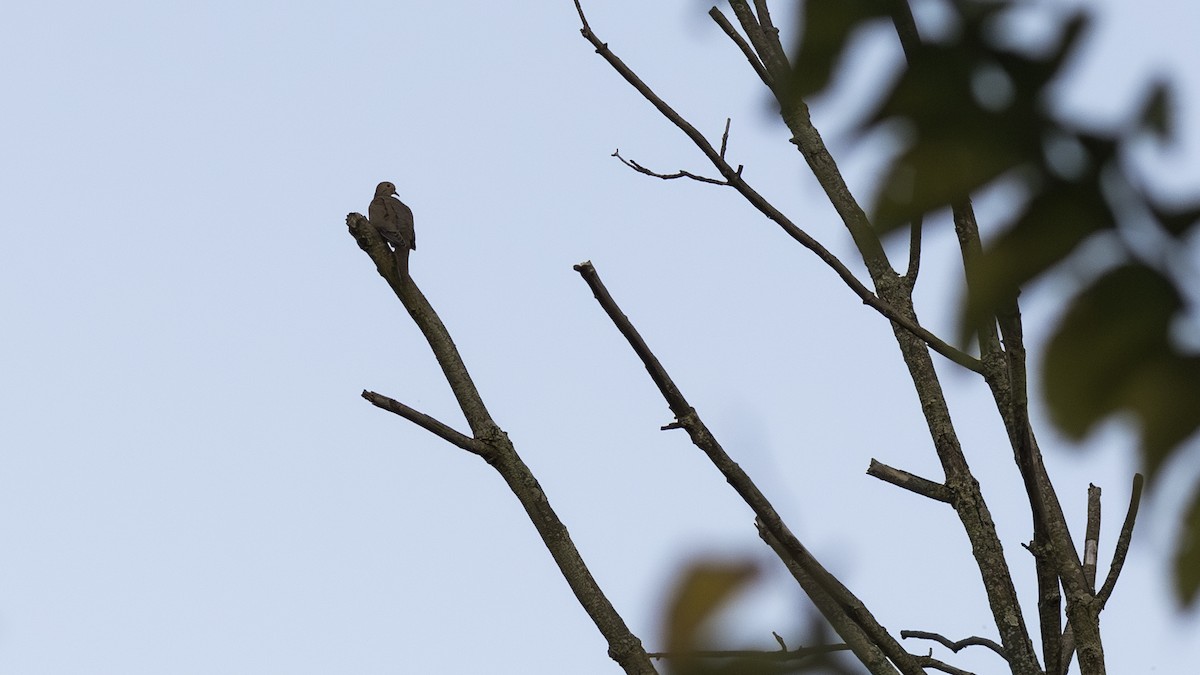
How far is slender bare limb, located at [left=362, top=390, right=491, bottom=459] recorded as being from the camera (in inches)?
120

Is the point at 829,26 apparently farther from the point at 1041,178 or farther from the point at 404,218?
the point at 404,218

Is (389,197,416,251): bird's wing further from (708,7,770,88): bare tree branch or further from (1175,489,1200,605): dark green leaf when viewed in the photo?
(1175,489,1200,605): dark green leaf

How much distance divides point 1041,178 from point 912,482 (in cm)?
298

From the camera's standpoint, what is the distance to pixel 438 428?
3.08 m

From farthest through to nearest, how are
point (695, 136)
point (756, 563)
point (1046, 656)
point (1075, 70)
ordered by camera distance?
point (695, 136) < point (1046, 656) < point (1075, 70) < point (756, 563)

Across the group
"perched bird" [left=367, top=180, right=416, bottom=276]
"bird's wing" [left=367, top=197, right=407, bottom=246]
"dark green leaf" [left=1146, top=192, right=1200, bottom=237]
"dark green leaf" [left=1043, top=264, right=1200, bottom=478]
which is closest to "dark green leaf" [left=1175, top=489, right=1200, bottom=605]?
"dark green leaf" [left=1043, top=264, right=1200, bottom=478]

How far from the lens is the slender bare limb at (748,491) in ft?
7.96

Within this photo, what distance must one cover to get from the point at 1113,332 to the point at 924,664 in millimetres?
2999

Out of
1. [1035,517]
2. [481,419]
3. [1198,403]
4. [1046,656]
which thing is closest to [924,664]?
[1046,656]

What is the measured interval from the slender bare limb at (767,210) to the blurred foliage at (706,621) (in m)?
1.93

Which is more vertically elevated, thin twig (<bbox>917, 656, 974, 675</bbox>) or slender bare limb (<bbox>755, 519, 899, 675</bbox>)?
thin twig (<bbox>917, 656, 974, 675</bbox>)

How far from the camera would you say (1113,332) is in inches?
30.3

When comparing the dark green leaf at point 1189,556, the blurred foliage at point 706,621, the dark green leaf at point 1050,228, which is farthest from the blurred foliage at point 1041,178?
the blurred foliage at point 706,621

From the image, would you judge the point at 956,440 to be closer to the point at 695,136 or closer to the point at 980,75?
the point at 695,136
